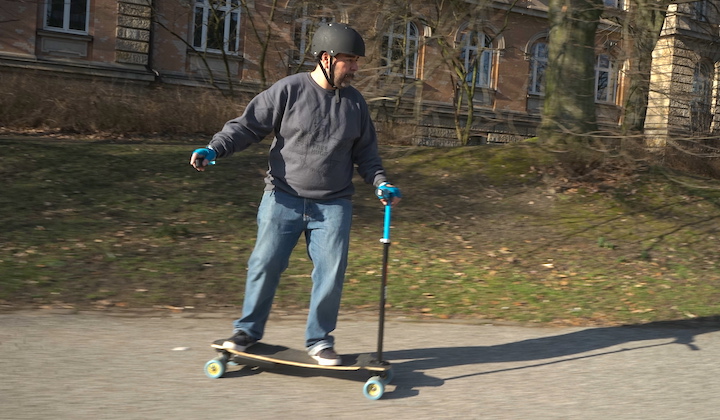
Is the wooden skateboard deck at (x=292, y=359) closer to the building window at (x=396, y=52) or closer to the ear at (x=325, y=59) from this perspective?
the ear at (x=325, y=59)

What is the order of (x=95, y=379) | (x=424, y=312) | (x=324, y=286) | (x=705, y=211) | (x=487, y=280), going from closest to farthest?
(x=95, y=379) → (x=324, y=286) → (x=424, y=312) → (x=487, y=280) → (x=705, y=211)

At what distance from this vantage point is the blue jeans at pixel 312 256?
4.48 metres

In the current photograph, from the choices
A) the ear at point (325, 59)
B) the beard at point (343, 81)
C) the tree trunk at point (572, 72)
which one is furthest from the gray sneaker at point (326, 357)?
the tree trunk at point (572, 72)

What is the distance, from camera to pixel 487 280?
26.7ft

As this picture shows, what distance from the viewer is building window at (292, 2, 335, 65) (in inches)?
666

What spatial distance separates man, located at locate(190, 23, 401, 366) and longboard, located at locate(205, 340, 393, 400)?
0.06 meters

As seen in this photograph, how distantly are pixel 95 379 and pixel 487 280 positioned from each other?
16.0 feet

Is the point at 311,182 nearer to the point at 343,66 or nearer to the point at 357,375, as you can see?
the point at 343,66

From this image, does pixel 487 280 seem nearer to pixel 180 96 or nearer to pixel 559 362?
pixel 559 362

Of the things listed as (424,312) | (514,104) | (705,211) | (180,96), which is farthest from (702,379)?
(514,104)

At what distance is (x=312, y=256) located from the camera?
4598 millimetres

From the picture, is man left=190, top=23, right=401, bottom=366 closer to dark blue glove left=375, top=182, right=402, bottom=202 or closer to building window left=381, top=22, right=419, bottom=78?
dark blue glove left=375, top=182, right=402, bottom=202

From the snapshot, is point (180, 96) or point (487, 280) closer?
point (487, 280)

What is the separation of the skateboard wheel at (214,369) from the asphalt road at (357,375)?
4 cm
